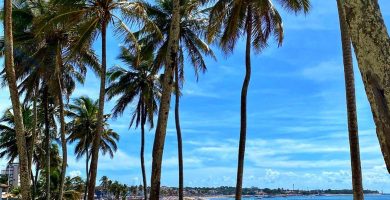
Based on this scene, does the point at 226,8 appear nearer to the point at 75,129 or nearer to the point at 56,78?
the point at 56,78

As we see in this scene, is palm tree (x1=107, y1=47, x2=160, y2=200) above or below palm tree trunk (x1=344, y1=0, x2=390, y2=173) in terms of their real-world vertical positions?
above

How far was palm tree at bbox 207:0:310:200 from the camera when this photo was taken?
60.1 feet

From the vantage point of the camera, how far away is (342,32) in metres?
11.8

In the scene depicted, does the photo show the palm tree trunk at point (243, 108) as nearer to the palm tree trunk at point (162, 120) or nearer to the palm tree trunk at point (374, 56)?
the palm tree trunk at point (162, 120)

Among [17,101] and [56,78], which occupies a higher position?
[56,78]

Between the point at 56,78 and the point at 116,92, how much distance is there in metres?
8.20

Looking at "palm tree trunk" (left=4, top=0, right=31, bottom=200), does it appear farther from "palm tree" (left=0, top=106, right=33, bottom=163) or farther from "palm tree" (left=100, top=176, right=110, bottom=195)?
"palm tree" (left=100, top=176, right=110, bottom=195)

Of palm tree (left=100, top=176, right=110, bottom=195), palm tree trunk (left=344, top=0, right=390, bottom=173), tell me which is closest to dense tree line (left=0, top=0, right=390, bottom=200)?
palm tree trunk (left=344, top=0, right=390, bottom=173)

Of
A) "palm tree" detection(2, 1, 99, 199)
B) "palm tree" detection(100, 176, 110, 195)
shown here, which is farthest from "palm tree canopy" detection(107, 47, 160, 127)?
"palm tree" detection(100, 176, 110, 195)

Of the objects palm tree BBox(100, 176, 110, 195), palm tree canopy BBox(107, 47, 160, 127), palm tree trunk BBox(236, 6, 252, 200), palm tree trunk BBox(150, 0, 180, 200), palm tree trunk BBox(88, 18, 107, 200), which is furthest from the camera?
palm tree BBox(100, 176, 110, 195)

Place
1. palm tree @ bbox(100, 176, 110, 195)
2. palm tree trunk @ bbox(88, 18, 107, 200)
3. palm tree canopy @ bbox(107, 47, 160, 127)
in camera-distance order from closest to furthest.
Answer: palm tree trunk @ bbox(88, 18, 107, 200)
palm tree canopy @ bbox(107, 47, 160, 127)
palm tree @ bbox(100, 176, 110, 195)

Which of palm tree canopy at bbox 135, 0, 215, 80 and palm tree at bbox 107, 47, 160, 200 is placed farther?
palm tree at bbox 107, 47, 160, 200

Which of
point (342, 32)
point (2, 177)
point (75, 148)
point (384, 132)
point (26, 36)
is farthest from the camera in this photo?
point (2, 177)

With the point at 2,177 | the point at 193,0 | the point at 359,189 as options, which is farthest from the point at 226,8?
the point at 2,177
